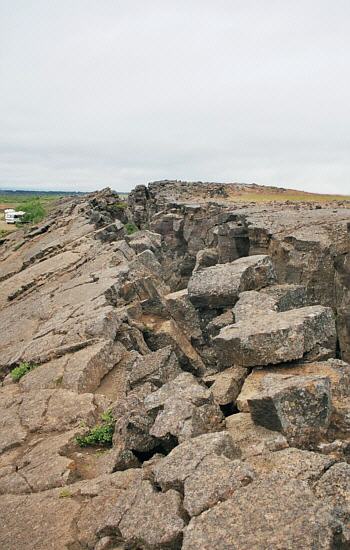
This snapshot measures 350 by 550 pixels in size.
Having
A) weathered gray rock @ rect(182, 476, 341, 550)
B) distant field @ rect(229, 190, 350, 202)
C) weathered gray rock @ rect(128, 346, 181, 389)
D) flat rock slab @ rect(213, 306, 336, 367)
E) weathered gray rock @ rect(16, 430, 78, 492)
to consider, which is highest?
distant field @ rect(229, 190, 350, 202)

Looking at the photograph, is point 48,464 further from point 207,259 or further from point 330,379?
point 207,259

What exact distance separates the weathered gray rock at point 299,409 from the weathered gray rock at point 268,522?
1572 mm

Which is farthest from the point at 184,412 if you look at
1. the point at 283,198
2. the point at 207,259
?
the point at 283,198

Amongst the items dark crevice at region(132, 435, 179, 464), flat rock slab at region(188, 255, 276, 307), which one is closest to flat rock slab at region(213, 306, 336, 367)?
dark crevice at region(132, 435, 179, 464)

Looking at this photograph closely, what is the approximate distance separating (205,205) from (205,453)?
117 feet

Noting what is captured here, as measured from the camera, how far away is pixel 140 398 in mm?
9375

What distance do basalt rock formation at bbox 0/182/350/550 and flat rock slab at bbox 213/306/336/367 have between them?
28 millimetres

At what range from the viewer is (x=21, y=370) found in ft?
43.0

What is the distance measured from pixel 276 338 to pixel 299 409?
1.77 m

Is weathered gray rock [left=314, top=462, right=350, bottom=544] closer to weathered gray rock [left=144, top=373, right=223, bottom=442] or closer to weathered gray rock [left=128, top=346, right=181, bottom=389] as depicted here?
weathered gray rock [left=144, top=373, right=223, bottom=442]

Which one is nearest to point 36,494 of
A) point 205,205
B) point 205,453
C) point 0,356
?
point 205,453

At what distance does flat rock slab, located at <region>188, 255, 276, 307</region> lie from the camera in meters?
13.7

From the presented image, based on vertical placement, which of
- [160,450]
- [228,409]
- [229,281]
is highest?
[229,281]

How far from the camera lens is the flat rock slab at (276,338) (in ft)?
29.1
